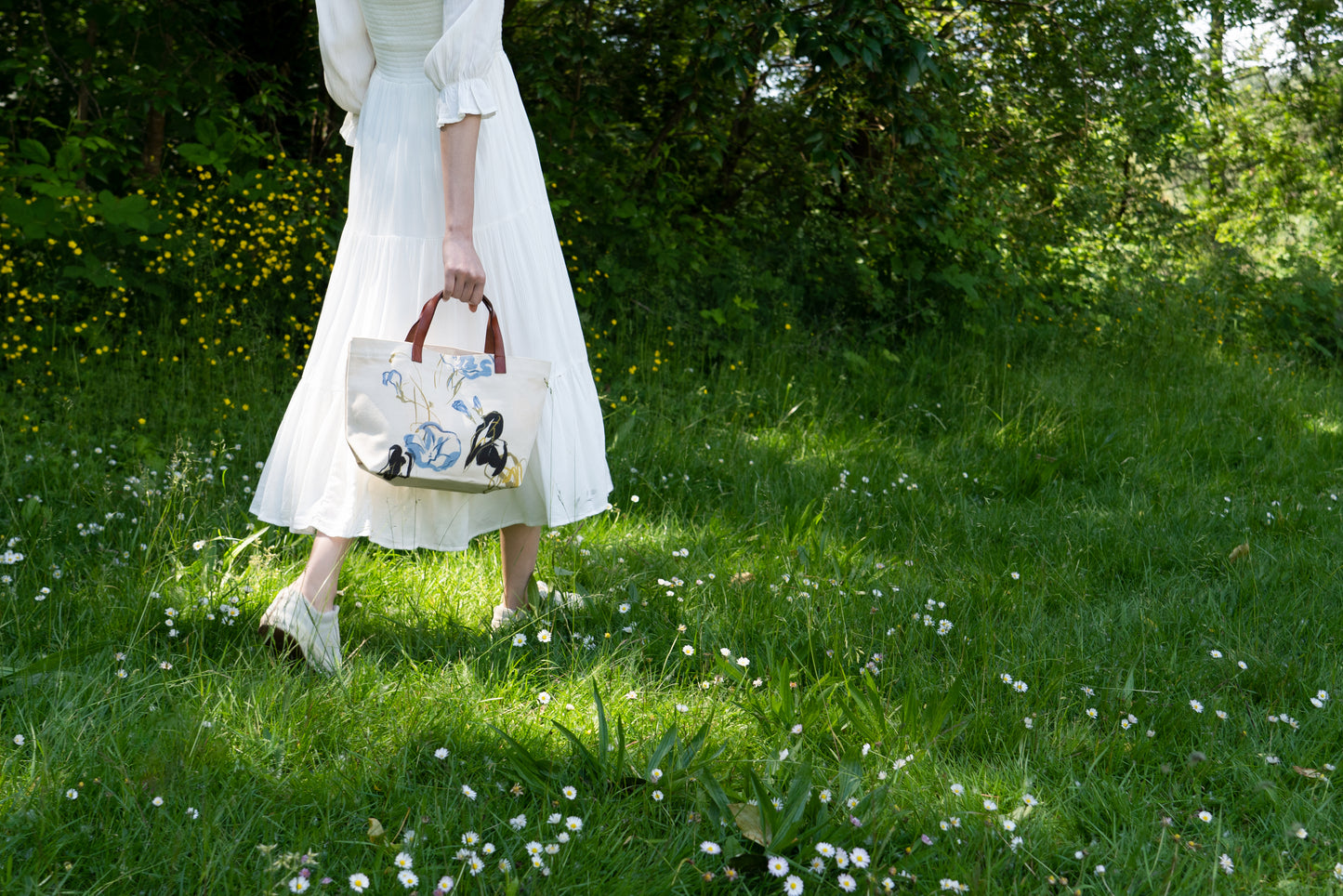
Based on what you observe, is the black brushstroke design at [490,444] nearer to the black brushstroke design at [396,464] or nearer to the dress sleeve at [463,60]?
the black brushstroke design at [396,464]

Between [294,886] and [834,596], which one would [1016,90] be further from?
[294,886]

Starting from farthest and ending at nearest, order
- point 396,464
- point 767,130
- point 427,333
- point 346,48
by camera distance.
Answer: point 767,130 < point 346,48 < point 427,333 < point 396,464

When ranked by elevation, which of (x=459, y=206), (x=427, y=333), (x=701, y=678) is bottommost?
(x=701, y=678)

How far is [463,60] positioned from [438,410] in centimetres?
75

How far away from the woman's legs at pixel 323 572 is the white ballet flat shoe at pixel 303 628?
2 cm

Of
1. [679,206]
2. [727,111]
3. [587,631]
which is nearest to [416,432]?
[587,631]

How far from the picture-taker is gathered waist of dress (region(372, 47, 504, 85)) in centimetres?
238

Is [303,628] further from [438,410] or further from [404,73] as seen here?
[404,73]

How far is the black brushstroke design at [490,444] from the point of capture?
2.23 meters

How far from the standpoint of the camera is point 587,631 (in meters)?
2.60

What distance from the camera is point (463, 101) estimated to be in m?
2.23

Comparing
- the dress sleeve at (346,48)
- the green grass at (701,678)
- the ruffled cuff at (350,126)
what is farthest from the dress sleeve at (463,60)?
the green grass at (701,678)

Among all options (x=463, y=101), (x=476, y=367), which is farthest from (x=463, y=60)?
(x=476, y=367)

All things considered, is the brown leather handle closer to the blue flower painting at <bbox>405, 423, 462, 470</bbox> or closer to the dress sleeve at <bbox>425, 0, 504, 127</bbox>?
the blue flower painting at <bbox>405, 423, 462, 470</bbox>
